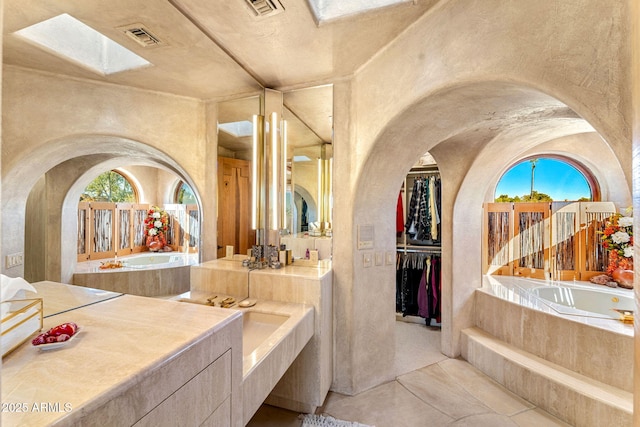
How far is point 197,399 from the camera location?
76 centimetres

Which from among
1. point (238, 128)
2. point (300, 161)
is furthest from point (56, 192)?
point (300, 161)

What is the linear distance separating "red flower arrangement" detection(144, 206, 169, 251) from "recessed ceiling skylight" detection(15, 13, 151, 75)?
0.58 metres

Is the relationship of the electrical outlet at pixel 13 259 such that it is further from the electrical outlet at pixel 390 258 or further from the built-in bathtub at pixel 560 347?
the built-in bathtub at pixel 560 347

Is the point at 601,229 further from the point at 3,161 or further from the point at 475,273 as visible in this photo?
the point at 3,161

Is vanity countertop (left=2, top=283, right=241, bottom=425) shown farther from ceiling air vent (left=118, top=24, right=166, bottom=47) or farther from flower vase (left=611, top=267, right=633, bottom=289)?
flower vase (left=611, top=267, right=633, bottom=289)

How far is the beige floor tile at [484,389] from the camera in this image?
205 cm

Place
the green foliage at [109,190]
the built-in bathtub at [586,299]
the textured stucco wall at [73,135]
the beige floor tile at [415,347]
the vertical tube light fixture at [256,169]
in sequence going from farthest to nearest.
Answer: the beige floor tile at [415,347]
the built-in bathtub at [586,299]
the vertical tube light fixture at [256,169]
the green foliage at [109,190]
the textured stucco wall at [73,135]

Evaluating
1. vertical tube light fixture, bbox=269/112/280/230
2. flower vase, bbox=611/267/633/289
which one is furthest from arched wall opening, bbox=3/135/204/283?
flower vase, bbox=611/267/633/289

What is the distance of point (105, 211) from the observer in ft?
3.52

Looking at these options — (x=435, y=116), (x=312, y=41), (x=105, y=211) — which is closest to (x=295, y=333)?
(x=105, y=211)

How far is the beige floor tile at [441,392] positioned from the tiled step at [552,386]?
0.38 m

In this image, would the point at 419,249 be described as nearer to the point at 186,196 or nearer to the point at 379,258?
the point at 379,258

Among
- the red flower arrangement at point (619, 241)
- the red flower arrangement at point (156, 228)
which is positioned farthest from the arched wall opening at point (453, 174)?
the red flower arrangement at point (156, 228)

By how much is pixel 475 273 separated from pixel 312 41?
2752 mm
